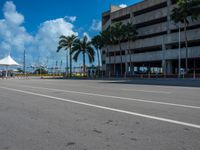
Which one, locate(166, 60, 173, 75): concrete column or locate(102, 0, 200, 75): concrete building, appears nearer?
locate(102, 0, 200, 75): concrete building

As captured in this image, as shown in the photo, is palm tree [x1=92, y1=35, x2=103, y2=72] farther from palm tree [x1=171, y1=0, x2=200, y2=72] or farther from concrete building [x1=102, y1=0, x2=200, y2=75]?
palm tree [x1=171, y1=0, x2=200, y2=72]

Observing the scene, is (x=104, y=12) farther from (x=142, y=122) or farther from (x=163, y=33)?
(x=142, y=122)

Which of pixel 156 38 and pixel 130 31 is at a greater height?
pixel 130 31

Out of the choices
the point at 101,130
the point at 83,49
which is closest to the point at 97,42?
the point at 83,49

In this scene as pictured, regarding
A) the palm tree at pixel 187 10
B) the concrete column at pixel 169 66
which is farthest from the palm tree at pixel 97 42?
the palm tree at pixel 187 10

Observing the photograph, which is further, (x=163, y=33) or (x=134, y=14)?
(x=134, y=14)

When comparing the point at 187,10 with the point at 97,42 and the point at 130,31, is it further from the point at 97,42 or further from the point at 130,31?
the point at 97,42

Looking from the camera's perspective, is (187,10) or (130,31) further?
(130,31)

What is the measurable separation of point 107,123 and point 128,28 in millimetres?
55018

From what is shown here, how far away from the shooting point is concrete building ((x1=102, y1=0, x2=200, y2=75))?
172 ft

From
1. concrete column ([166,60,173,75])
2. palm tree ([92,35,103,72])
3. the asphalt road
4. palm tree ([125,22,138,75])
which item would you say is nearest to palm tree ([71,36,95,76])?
palm tree ([92,35,103,72])

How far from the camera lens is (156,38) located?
187 feet

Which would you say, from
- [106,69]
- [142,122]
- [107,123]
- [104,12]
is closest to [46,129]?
[107,123]

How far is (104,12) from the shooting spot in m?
79.6
